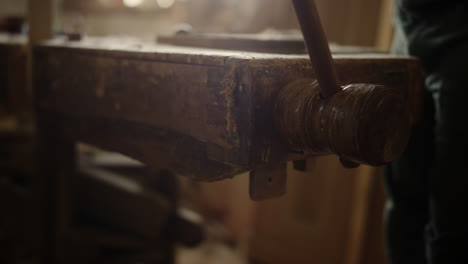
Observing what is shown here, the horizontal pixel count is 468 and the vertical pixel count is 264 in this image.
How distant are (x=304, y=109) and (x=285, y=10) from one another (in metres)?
2.12

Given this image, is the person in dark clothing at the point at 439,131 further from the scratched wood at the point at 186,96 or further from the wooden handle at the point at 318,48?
the wooden handle at the point at 318,48

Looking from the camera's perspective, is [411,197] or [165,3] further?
[165,3]

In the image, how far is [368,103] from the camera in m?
0.69

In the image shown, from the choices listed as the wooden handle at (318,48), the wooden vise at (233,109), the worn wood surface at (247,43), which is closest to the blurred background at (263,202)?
the worn wood surface at (247,43)

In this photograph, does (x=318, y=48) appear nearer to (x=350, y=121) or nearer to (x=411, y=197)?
(x=350, y=121)

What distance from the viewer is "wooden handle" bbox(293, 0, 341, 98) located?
735mm

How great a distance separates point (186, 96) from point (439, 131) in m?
0.63

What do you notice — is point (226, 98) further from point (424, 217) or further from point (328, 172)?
point (328, 172)

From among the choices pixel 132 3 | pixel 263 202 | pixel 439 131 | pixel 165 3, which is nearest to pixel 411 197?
pixel 439 131

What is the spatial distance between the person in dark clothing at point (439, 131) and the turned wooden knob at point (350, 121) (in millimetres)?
396

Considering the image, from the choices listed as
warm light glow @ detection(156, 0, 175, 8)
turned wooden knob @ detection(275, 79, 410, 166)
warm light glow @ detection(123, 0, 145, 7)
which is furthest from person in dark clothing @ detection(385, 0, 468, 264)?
warm light glow @ detection(123, 0, 145, 7)

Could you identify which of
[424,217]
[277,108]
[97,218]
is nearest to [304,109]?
[277,108]

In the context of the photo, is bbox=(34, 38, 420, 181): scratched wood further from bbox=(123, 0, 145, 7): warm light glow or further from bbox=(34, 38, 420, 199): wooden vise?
bbox=(123, 0, 145, 7): warm light glow

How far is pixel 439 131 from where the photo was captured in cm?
113
